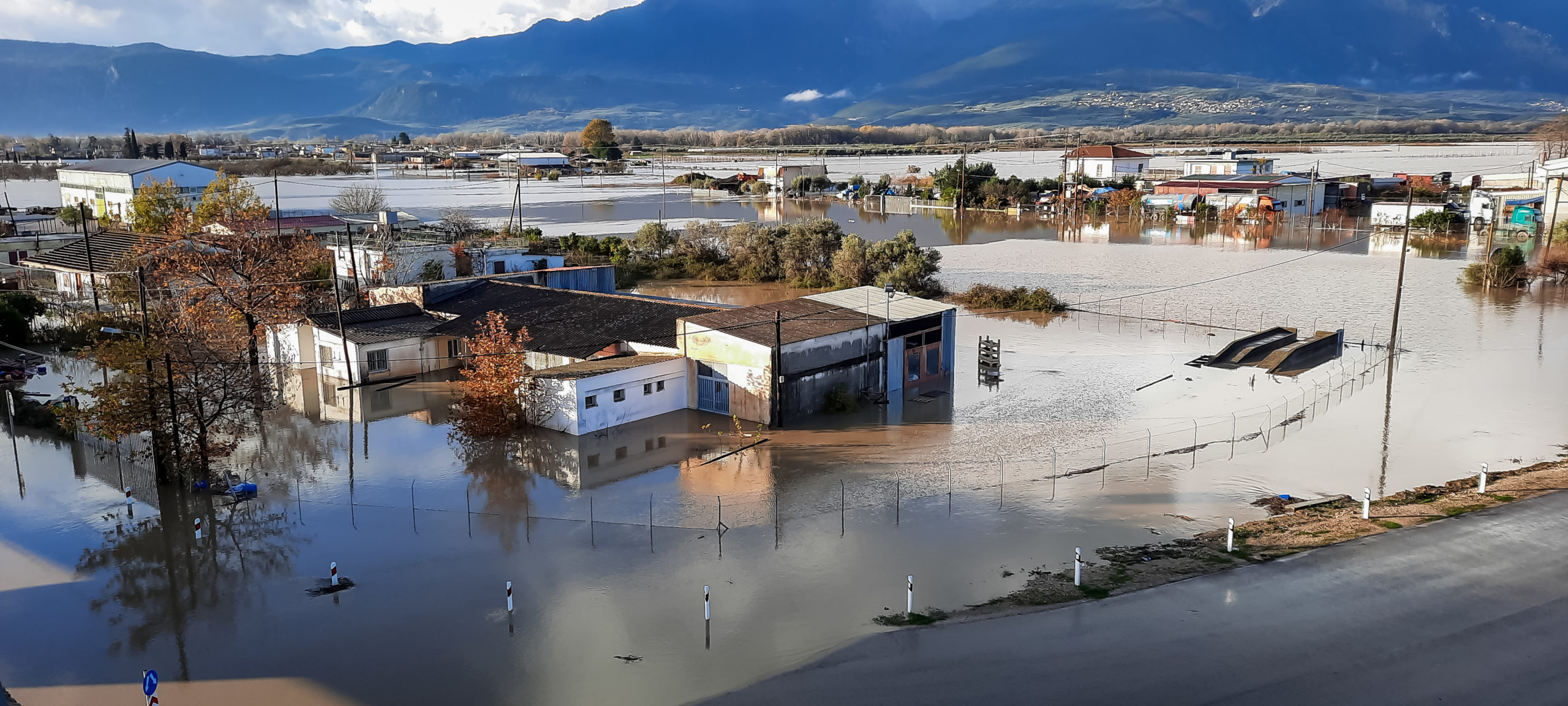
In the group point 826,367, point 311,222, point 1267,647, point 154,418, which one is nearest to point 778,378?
point 826,367

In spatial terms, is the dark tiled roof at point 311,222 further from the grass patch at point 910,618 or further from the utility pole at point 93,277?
the grass patch at point 910,618

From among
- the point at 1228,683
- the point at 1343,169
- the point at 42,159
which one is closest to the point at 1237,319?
the point at 1228,683

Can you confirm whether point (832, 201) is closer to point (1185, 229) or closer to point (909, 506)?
point (1185, 229)

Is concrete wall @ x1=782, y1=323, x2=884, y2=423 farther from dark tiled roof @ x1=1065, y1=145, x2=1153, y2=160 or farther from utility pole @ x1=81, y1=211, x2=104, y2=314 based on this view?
dark tiled roof @ x1=1065, y1=145, x2=1153, y2=160

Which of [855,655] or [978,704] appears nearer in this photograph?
[978,704]

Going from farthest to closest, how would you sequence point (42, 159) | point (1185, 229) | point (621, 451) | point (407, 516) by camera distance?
point (42, 159) < point (1185, 229) < point (621, 451) < point (407, 516)

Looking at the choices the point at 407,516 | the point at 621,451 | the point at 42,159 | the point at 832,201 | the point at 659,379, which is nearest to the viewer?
the point at 407,516

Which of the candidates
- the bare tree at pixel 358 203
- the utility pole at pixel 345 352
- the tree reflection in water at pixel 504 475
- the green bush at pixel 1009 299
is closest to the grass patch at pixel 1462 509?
the tree reflection in water at pixel 504 475
